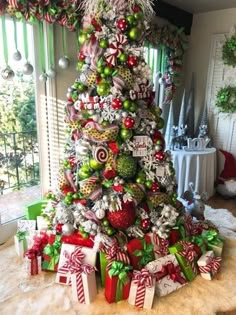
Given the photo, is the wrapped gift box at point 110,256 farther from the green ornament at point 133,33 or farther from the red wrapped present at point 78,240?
the green ornament at point 133,33

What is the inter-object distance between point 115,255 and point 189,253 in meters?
0.52

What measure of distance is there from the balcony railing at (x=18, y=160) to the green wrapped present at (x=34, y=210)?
0.91 feet

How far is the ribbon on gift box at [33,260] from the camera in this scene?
5.86 feet

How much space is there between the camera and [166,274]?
1.72 metres

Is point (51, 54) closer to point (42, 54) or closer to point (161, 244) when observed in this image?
point (42, 54)

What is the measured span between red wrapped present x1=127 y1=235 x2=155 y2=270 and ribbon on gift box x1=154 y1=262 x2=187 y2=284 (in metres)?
0.10

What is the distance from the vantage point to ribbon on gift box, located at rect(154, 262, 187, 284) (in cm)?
169

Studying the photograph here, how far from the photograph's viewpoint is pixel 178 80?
3.37 m

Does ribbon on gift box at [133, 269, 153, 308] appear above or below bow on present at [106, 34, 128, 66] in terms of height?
below

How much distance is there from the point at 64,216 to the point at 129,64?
1.09 meters

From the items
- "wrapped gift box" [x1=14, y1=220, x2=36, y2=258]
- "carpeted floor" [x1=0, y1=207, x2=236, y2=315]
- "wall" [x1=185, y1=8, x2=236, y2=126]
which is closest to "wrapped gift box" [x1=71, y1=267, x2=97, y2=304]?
"carpeted floor" [x1=0, y1=207, x2=236, y2=315]

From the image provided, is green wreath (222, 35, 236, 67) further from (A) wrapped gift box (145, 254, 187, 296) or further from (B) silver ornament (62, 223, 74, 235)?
(B) silver ornament (62, 223, 74, 235)

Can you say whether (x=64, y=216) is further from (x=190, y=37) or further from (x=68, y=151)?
(x=190, y=37)

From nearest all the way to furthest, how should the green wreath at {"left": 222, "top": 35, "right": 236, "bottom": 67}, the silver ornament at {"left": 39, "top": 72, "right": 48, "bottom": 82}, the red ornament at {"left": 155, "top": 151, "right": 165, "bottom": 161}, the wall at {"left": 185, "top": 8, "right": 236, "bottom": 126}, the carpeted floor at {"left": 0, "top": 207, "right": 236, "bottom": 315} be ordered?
the carpeted floor at {"left": 0, "top": 207, "right": 236, "bottom": 315}
the red ornament at {"left": 155, "top": 151, "right": 165, "bottom": 161}
the silver ornament at {"left": 39, "top": 72, "right": 48, "bottom": 82}
the green wreath at {"left": 222, "top": 35, "right": 236, "bottom": 67}
the wall at {"left": 185, "top": 8, "right": 236, "bottom": 126}
